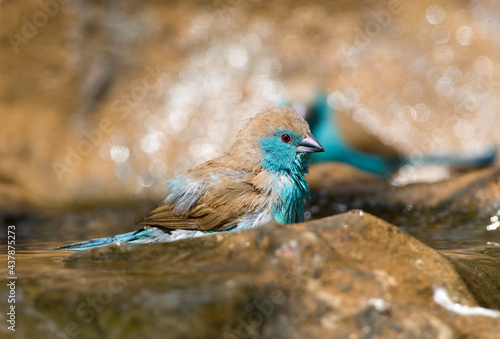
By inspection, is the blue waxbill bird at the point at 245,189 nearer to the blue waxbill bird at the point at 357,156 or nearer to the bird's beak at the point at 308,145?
the bird's beak at the point at 308,145

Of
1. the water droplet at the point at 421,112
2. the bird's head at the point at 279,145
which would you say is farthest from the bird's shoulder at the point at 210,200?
the water droplet at the point at 421,112

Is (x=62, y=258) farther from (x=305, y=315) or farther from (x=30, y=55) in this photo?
(x=30, y=55)

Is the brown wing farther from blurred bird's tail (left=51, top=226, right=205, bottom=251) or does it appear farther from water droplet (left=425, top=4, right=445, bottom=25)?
water droplet (left=425, top=4, right=445, bottom=25)

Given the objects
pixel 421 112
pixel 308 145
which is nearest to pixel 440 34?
pixel 421 112

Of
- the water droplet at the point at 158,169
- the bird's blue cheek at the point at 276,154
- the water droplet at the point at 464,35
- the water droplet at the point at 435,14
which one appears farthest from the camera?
the water droplet at the point at 435,14

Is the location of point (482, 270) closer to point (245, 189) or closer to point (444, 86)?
point (245, 189)

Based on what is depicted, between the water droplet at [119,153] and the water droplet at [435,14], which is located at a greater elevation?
the water droplet at [435,14]

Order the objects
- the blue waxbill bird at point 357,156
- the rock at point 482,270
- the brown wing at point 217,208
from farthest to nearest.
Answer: the blue waxbill bird at point 357,156
the brown wing at point 217,208
the rock at point 482,270
